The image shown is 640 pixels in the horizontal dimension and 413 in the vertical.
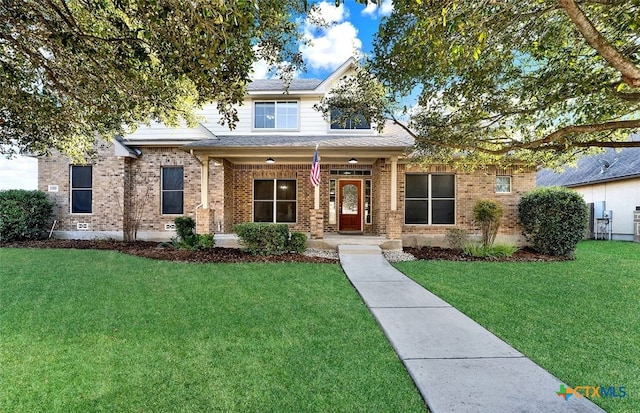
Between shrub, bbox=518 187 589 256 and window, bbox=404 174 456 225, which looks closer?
shrub, bbox=518 187 589 256

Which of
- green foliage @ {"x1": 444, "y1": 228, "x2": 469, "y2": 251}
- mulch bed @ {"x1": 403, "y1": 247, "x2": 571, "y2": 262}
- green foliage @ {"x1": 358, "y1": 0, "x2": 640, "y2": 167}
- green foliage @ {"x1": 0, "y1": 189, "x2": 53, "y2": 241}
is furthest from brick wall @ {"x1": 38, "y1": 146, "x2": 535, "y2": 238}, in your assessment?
green foliage @ {"x1": 358, "y1": 0, "x2": 640, "y2": 167}

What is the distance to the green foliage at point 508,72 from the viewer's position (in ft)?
13.4

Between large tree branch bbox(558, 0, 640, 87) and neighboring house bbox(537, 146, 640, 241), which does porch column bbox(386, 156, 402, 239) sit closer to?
large tree branch bbox(558, 0, 640, 87)

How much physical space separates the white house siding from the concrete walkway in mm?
17302

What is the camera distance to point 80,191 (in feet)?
40.7

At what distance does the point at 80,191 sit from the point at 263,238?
835cm

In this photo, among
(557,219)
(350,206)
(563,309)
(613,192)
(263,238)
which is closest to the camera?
(563,309)

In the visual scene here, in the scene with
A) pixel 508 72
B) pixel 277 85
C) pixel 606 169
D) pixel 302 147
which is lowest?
pixel 302 147

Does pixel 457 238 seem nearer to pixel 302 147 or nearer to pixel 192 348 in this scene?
pixel 302 147

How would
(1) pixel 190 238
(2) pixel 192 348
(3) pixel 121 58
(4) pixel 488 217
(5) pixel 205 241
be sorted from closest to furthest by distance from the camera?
(2) pixel 192 348, (3) pixel 121 58, (5) pixel 205 241, (1) pixel 190 238, (4) pixel 488 217

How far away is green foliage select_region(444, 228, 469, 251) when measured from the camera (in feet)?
35.5

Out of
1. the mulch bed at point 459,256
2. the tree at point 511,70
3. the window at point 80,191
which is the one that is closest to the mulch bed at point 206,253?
the mulch bed at point 459,256

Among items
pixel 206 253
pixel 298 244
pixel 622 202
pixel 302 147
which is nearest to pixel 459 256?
pixel 298 244

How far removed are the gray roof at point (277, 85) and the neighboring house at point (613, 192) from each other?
1401 centimetres
